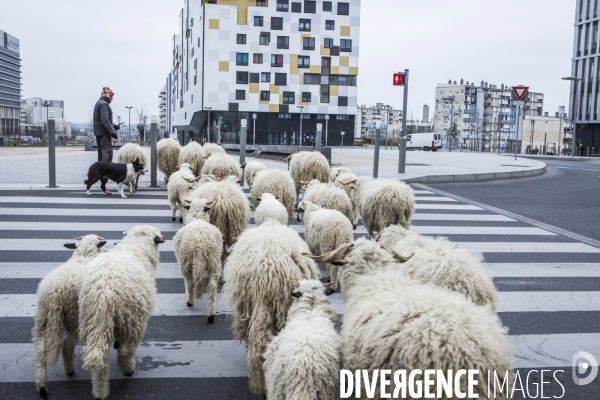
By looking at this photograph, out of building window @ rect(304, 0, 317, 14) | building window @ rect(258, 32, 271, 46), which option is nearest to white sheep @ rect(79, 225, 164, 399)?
building window @ rect(258, 32, 271, 46)

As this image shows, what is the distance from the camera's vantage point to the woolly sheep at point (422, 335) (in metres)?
2.43

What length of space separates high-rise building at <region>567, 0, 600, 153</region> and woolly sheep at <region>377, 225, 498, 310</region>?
59082 millimetres

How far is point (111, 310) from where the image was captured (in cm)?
350

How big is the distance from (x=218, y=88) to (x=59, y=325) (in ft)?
181

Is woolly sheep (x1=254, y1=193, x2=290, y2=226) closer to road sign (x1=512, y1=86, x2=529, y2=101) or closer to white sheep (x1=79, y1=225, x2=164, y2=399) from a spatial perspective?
white sheep (x1=79, y1=225, x2=164, y2=399)

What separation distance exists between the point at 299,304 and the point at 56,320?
1724 mm

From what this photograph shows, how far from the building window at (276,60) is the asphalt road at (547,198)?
4435 centimetres

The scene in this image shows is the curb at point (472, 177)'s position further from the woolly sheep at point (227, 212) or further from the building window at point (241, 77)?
the building window at point (241, 77)

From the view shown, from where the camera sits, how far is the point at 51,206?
9961 millimetres

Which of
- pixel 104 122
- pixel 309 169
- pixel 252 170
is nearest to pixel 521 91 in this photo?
pixel 309 169

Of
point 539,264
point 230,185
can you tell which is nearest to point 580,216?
point 539,264

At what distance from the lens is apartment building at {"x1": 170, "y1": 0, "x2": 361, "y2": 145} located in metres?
56.4

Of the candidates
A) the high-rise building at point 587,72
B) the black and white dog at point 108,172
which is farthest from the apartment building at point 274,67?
the black and white dog at point 108,172

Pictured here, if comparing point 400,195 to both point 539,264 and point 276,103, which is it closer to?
point 539,264
